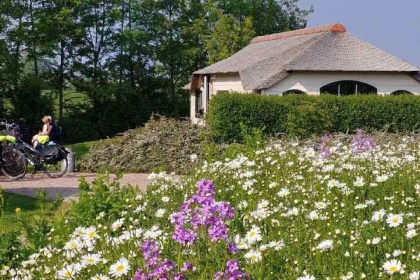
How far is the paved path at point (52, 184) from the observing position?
13.3 meters

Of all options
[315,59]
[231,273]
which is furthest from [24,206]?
[315,59]

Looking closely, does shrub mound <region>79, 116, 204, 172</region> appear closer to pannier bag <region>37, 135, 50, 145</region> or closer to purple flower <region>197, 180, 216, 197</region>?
pannier bag <region>37, 135, 50, 145</region>

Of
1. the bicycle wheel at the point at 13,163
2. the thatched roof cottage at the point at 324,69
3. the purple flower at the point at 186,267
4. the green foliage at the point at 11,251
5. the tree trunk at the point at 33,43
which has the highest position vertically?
the tree trunk at the point at 33,43

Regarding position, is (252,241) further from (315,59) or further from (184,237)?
(315,59)

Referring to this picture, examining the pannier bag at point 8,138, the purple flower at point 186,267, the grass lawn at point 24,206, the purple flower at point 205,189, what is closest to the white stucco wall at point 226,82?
the pannier bag at point 8,138

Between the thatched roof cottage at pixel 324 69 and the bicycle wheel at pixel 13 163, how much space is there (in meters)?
11.9

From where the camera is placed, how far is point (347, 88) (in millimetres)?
27156

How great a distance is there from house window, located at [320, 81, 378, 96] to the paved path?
12.7 meters

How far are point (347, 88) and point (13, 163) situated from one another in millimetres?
15686

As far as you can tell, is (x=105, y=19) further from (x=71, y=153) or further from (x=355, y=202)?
(x=355, y=202)

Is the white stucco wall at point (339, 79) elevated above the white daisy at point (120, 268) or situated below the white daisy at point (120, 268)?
above

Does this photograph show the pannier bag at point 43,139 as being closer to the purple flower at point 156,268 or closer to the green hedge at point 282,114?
the green hedge at point 282,114

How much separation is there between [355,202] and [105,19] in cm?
3363

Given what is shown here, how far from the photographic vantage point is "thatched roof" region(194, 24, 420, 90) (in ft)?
85.9
